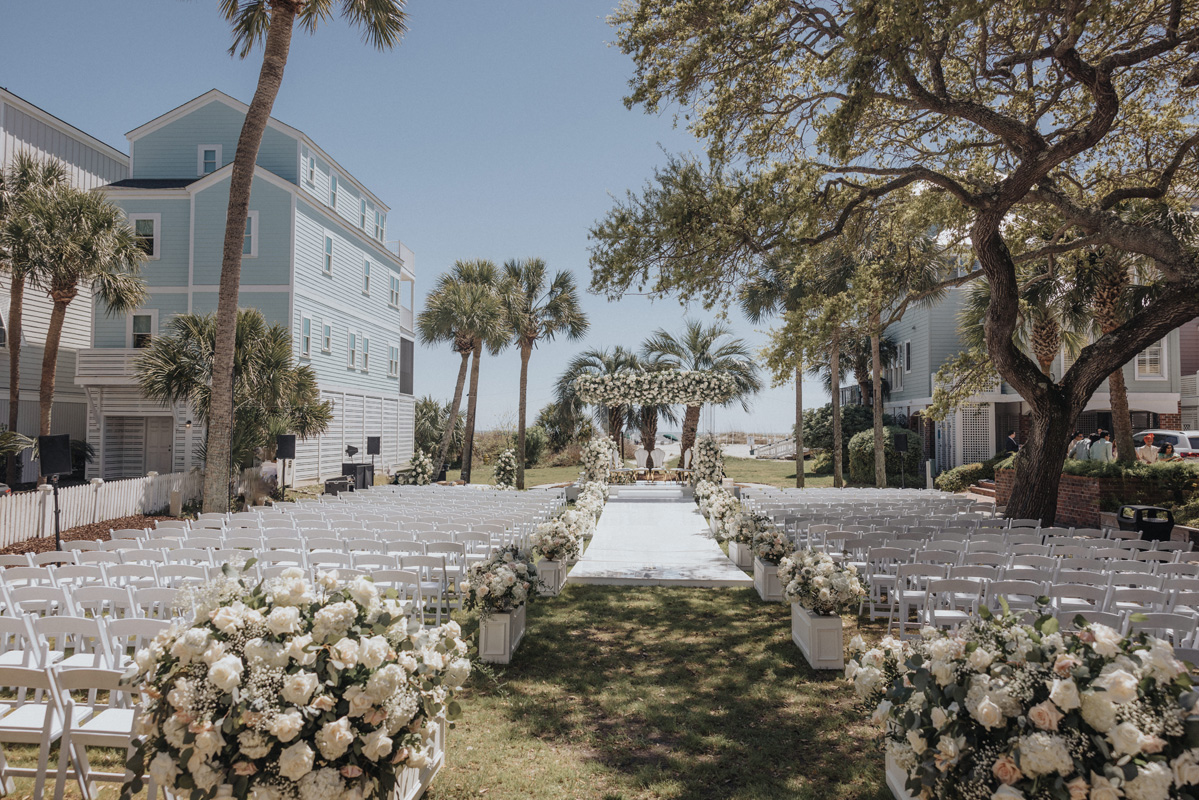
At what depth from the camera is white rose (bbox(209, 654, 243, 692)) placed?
2.79m

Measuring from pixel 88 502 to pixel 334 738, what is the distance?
14.2 metres

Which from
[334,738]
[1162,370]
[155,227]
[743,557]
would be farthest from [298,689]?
[1162,370]

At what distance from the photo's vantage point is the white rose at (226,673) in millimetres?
2795

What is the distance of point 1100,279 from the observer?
16203 millimetres

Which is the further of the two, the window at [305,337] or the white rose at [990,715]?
the window at [305,337]

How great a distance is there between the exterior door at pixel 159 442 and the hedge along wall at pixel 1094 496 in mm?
24032

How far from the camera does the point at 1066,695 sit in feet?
8.54

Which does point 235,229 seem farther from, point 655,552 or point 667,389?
point 667,389

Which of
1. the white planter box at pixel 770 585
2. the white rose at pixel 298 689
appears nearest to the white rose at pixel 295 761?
the white rose at pixel 298 689

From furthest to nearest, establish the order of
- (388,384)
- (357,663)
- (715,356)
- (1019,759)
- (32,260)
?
(715,356)
(388,384)
(32,260)
(357,663)
(1019,759)

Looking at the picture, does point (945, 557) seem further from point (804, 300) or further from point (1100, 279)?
point (1100, 279)

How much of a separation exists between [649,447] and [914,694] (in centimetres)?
3081

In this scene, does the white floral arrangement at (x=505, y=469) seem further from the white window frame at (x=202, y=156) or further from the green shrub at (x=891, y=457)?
the green shrub at (x=891, y=457)

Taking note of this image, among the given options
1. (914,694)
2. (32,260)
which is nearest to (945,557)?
(914,694)
